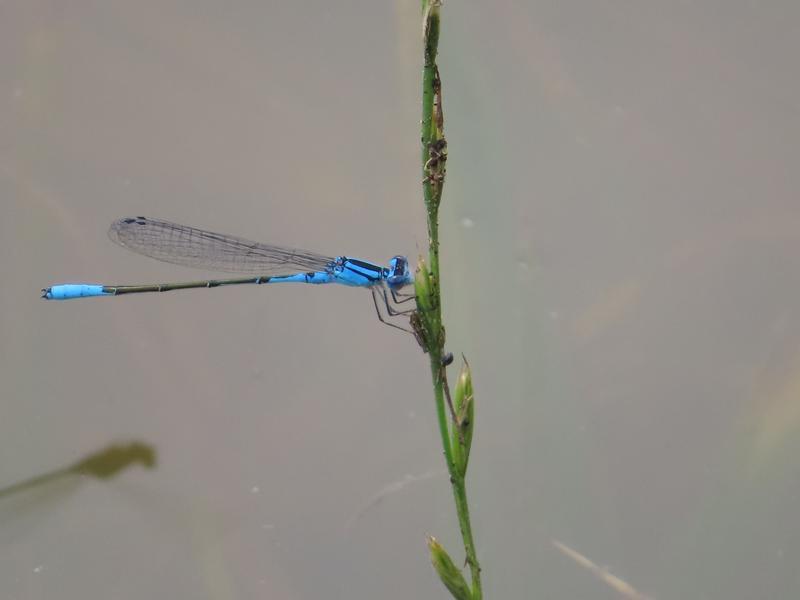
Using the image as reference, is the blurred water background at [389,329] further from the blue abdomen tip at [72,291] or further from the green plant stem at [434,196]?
the green plant stem at [434,196]

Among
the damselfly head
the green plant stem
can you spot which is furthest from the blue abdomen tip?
the green plant stem

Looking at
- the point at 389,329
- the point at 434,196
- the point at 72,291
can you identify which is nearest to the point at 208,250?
the point at 72,291

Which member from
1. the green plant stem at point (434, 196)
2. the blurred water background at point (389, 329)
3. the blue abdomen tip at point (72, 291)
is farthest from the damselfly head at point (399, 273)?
the green plant stem at point (434, 196)

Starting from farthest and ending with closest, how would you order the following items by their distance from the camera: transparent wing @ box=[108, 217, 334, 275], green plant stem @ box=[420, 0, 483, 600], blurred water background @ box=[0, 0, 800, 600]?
transparent wing @ box=[108, 217, 334, 275]
blurred water background @ box=[0, 0, 800, 600]
green plant stem @ box=[420, 0, 483, 600]

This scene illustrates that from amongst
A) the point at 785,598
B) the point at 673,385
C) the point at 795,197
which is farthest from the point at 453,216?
the point at 785,598

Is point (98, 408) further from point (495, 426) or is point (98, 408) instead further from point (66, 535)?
point (495, 426)

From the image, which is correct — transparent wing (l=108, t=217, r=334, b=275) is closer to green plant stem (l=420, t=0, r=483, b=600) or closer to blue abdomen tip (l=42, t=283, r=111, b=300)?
blue abdomen tip (l=42, t=283, r=111, b=300)
